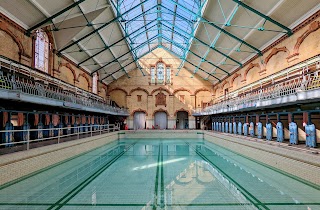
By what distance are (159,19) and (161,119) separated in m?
14.8

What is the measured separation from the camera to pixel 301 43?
12539mm

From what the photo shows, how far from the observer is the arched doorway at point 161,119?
31.4 metres

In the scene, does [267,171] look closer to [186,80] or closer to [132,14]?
[132,14]

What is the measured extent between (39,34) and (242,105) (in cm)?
1449

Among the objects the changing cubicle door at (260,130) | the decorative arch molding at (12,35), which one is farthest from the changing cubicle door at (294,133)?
the decorative arch molding at (12,35)

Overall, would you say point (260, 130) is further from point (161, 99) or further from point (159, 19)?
point (161, 99)

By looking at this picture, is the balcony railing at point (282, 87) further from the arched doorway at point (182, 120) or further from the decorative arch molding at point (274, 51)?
the arched doorway at point (182, 120)

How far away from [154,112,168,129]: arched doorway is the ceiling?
340 inches

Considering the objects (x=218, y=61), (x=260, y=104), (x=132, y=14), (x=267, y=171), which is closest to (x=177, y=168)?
(x=267, y=171)

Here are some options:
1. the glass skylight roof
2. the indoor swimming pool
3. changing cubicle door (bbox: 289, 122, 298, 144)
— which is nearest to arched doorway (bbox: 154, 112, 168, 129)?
the glass skylight roof

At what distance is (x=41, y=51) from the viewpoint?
14.8 m

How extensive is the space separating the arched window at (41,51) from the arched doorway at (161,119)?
18.2 metres

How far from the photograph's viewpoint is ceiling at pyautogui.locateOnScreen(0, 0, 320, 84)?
12298 millimetres

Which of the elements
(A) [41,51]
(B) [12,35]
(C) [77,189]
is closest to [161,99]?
(A) [41,51]
